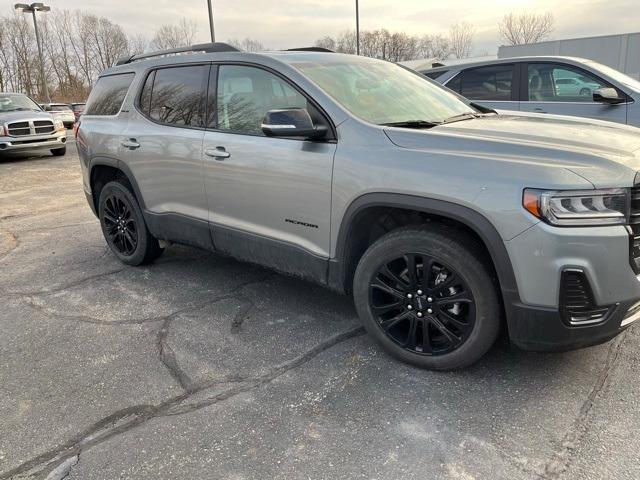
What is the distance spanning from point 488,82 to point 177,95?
4689 millimetres

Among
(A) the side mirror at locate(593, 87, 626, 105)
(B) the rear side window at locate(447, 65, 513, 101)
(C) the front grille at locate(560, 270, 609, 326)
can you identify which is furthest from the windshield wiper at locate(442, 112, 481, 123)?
(B) the rear side window at locate(447, 65, 513, 101)

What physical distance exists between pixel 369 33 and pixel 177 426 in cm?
7305

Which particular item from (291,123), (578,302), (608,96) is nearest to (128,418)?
(291,123)

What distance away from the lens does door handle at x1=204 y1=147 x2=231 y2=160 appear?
3.71m

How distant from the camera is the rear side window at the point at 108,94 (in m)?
4.81

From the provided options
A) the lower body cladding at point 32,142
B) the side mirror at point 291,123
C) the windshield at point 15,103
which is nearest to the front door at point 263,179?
the side mirror at point 291,123

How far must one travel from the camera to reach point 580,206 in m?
2.37

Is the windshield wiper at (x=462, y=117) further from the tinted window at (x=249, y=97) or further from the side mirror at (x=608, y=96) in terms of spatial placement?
the side mirror at (x=608, y=96)

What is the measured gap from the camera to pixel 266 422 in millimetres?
2619

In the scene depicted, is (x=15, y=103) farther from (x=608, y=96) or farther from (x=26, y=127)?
(x=608, y=96)

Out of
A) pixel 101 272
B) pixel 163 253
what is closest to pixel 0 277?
pixel 101 272

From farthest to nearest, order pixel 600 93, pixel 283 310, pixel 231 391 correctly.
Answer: pixel 600 93 → pixel 283 310 → pixel 231 391

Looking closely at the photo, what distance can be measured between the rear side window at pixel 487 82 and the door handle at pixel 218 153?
4.75m

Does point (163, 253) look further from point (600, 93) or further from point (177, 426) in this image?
point (600, 93)
